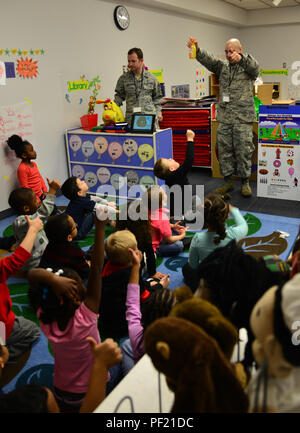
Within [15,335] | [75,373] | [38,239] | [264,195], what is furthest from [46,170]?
[75,373]

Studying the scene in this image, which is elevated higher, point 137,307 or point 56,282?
point 56,282

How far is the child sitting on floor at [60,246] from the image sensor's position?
2232 mm

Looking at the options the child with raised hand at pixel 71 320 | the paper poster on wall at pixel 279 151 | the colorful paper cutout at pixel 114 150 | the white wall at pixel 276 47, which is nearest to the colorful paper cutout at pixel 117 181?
the colorful paper cutout at pixel 114 150

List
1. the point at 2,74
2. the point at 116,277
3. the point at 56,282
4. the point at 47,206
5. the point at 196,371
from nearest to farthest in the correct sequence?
the point at 196,371 < the point at 56,282 < the point at 116,277 < the point at 47,206 < the point at 2,74

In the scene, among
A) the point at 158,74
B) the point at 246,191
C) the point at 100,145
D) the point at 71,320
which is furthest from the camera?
the point at 158,74

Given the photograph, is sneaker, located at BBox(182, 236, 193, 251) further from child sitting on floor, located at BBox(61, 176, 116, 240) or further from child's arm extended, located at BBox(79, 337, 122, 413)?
child's arm extended, located at BBox(79, 337, 122, 413)

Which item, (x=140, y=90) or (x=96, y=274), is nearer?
(x=96, y=274)

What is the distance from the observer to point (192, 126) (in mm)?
5480

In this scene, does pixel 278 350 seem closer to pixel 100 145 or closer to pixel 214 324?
pixel 214 324

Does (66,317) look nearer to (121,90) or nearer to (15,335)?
(15,335)

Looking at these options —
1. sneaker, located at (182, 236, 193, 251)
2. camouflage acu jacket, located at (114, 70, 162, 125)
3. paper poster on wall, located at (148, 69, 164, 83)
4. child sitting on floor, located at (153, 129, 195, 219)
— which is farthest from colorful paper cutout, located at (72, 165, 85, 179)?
paper poster on wall, located at (148, 69, 164, 83)

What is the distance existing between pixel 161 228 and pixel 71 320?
5.15 ft

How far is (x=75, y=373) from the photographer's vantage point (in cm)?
148

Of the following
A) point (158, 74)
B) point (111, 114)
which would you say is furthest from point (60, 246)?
point (158, 74)
